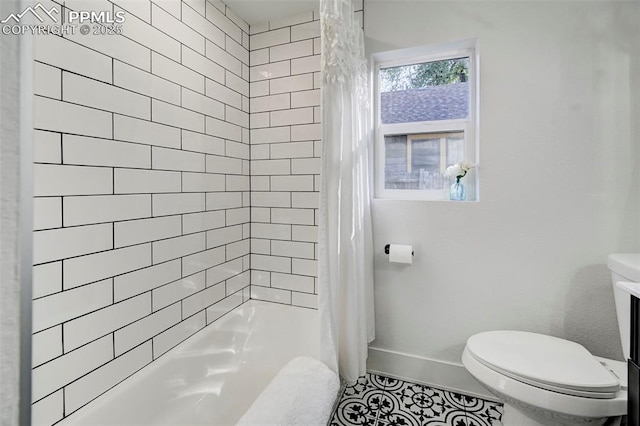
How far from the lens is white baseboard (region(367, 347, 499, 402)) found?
180cm

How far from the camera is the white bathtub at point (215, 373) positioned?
49.8 inches

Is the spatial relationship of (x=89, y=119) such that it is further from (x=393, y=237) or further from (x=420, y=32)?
(x=420, y=32)

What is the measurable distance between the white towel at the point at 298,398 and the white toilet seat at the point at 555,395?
27.5 inches

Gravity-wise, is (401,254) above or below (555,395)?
above

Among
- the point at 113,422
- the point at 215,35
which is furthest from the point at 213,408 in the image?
the point at 215,35

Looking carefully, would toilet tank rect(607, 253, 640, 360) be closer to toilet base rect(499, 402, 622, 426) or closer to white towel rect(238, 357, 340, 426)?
toilet base rect(499, 402, 622, 426)

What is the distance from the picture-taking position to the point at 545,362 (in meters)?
1.31

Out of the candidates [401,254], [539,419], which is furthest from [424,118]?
[539,419]

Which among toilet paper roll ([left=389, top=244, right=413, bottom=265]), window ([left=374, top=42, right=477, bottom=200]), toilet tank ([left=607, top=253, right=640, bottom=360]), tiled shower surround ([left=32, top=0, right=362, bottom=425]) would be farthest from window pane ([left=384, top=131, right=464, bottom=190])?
toilet tank ([left=607, top=253, right=640, bottom=360])

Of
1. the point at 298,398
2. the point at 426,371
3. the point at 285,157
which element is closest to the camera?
the point at 298,398

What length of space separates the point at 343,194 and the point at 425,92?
39.8 inches

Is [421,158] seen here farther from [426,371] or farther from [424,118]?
[426,371]

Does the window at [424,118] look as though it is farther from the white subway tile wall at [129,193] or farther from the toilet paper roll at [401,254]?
the white subway tile wall at [129,193]

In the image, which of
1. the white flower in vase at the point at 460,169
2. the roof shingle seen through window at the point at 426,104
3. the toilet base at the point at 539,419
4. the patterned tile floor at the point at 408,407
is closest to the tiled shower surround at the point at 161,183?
the roof shingle seen through window at the point at 426,104
